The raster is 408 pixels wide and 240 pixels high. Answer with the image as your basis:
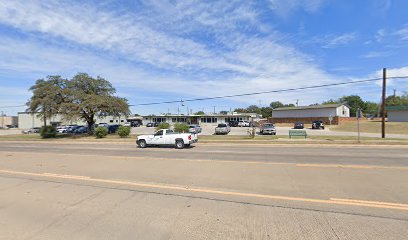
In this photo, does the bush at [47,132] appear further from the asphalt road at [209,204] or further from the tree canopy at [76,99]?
the asphalt road at [209,204]

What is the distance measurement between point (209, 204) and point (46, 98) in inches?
1370

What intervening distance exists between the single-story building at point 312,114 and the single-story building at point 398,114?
9677 mm

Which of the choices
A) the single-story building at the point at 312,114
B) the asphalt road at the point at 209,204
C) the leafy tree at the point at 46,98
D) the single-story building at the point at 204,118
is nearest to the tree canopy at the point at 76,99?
the leafy tree at the point at 46,98

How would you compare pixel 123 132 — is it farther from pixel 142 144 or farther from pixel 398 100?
pixel 398 100

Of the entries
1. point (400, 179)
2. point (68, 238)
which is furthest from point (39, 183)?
point (400, 179)

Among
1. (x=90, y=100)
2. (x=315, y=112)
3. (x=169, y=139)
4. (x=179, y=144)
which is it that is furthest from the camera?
(x=315, y=112)

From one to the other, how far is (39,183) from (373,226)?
863 cm

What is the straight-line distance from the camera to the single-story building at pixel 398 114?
182ft

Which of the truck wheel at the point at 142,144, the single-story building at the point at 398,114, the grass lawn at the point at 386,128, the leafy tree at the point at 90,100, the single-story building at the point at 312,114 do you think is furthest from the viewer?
the single-story building at the point at 312,114

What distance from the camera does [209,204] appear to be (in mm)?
5602

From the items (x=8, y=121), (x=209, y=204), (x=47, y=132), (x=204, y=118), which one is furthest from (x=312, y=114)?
(x=8, y=121)

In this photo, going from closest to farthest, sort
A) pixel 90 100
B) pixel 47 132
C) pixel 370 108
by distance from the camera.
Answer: pixel 90 100 < pixel 47 132 < pixel 370 108

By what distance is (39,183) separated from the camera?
314 inches

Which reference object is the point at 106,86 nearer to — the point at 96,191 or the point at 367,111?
the point at 96,191
